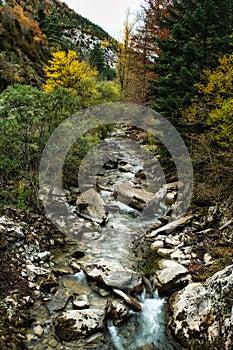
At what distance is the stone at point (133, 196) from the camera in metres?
12.4

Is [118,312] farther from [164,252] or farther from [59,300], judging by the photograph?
[164,252]

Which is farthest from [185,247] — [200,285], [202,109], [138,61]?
[138,61]

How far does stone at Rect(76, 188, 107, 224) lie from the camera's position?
1112 cm

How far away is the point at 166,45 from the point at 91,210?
849 centimetres

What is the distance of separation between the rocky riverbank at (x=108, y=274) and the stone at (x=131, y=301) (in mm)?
25

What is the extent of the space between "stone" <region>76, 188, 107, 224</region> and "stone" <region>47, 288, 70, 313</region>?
4215 millimetres

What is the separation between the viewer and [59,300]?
262 inches

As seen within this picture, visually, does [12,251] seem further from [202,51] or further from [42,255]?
[202,51]

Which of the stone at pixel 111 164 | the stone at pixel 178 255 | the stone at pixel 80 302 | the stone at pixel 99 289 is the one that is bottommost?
the stone at pixel 80 302

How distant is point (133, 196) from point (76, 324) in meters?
7.37

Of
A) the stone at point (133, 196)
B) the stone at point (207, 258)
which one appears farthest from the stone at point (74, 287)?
the stone at point (133, 196)

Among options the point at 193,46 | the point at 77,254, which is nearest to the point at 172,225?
the point at 77,254

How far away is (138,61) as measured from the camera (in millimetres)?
23766

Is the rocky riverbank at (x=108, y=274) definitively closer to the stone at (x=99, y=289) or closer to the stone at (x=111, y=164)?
the stone at (x=99, y=289)
